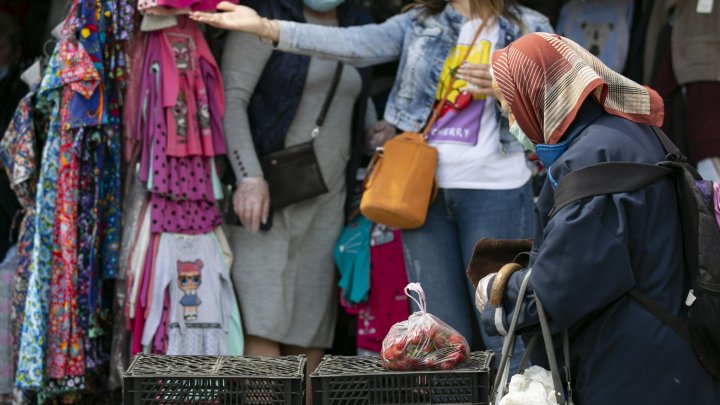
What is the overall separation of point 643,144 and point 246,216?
86.7 inches

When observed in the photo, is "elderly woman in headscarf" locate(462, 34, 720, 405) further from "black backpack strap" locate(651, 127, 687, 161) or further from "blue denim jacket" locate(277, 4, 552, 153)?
"blue denim jacket" locate(277, 4, 552, 153)

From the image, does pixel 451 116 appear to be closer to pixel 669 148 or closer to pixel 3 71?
pixel 669 148

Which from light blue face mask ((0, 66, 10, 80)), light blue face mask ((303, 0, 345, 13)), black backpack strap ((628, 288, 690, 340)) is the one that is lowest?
black backpack strap ((628, 288, 690, 340))

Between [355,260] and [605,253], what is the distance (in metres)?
2.21

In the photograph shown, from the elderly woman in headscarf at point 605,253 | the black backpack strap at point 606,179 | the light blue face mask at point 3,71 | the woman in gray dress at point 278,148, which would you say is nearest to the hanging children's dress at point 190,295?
the woman in gray dress at point 278,148

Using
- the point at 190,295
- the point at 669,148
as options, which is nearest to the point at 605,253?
the point at 669,148

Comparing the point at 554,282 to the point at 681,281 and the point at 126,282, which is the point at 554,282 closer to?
the point at 681,281

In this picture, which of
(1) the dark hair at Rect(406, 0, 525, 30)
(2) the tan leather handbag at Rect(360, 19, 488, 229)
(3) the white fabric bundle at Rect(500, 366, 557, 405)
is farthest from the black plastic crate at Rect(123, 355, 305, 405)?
(1) the dark hair at Rect(406, 0, 525, 30)

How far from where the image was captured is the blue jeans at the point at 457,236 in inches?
179

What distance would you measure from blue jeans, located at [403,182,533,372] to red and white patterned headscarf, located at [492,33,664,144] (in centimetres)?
126

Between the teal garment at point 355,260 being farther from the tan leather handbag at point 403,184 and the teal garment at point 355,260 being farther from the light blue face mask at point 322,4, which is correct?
the light blue face mask at point 322,4

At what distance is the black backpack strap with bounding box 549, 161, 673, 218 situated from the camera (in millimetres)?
2969

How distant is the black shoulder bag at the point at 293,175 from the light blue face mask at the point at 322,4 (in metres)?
0.57

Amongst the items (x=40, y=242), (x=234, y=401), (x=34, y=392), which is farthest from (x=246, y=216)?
(x=234, y=401)
